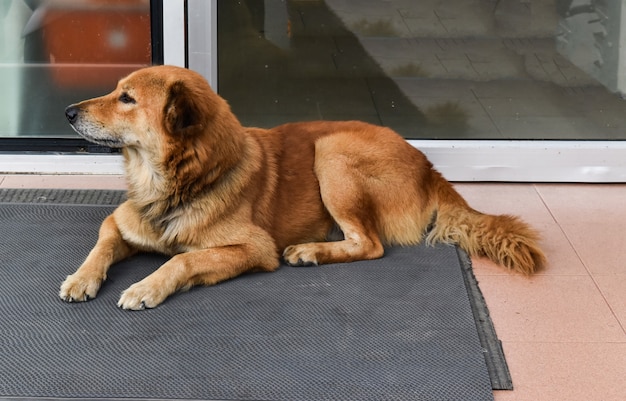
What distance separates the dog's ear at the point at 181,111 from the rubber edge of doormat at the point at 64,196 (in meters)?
1.19

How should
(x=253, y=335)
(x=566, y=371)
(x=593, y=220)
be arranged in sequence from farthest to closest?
(x=593, y=220), (x=253, y=335), (x=566, y=371)

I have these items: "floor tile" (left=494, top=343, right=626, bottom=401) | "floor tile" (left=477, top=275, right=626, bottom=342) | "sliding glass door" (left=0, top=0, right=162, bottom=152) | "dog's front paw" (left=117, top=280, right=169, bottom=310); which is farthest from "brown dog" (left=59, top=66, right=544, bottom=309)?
"sliding glass door" (left=0, top=0, right=162, bottom=152)

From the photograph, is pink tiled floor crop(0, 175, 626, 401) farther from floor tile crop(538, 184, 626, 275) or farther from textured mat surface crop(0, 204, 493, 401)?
textured mat surface crop(0, 204, 493, 401)

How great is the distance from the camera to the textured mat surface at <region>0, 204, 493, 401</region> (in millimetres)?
3020

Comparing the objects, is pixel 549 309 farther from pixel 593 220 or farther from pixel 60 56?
pixel 60 56

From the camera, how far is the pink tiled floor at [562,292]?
318 centimetres

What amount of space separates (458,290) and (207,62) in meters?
2.02

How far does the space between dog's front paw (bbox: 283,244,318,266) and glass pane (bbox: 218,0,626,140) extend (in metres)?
1.40

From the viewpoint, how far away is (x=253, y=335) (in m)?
3.35

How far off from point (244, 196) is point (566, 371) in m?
1.50

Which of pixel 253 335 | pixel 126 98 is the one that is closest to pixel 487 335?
pixel 253 335

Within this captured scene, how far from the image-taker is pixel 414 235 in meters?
4.18

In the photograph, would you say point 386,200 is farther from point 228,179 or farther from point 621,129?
point 621,129

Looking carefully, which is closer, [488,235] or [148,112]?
[148,112]
